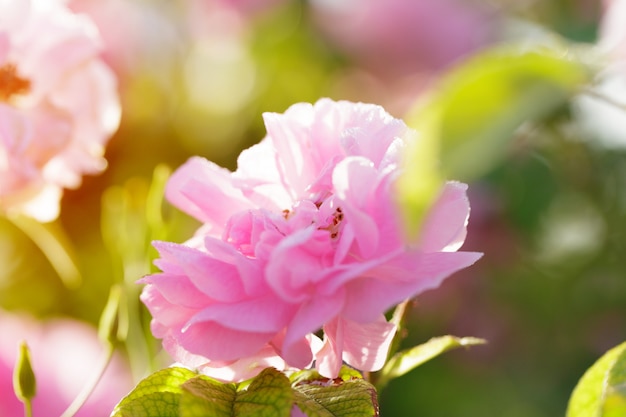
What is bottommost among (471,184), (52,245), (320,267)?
(471,184)

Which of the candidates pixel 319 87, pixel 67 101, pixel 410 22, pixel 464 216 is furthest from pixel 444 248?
pixel 410 22

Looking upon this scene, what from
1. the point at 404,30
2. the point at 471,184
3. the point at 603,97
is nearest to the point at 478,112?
the point at 603,97

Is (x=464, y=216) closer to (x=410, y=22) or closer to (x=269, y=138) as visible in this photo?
(x=269, y=138)

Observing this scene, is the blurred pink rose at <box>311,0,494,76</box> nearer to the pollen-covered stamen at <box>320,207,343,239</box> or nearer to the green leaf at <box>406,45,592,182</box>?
the pollen-covered stamen at <box>320,207,343,239</box>

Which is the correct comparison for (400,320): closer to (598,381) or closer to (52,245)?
(598,381)

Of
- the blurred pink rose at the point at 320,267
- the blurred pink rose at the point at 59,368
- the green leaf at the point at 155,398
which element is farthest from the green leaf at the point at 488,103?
the blurred pink rose at the point at 59,368

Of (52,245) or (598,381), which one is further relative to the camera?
(52,245)
